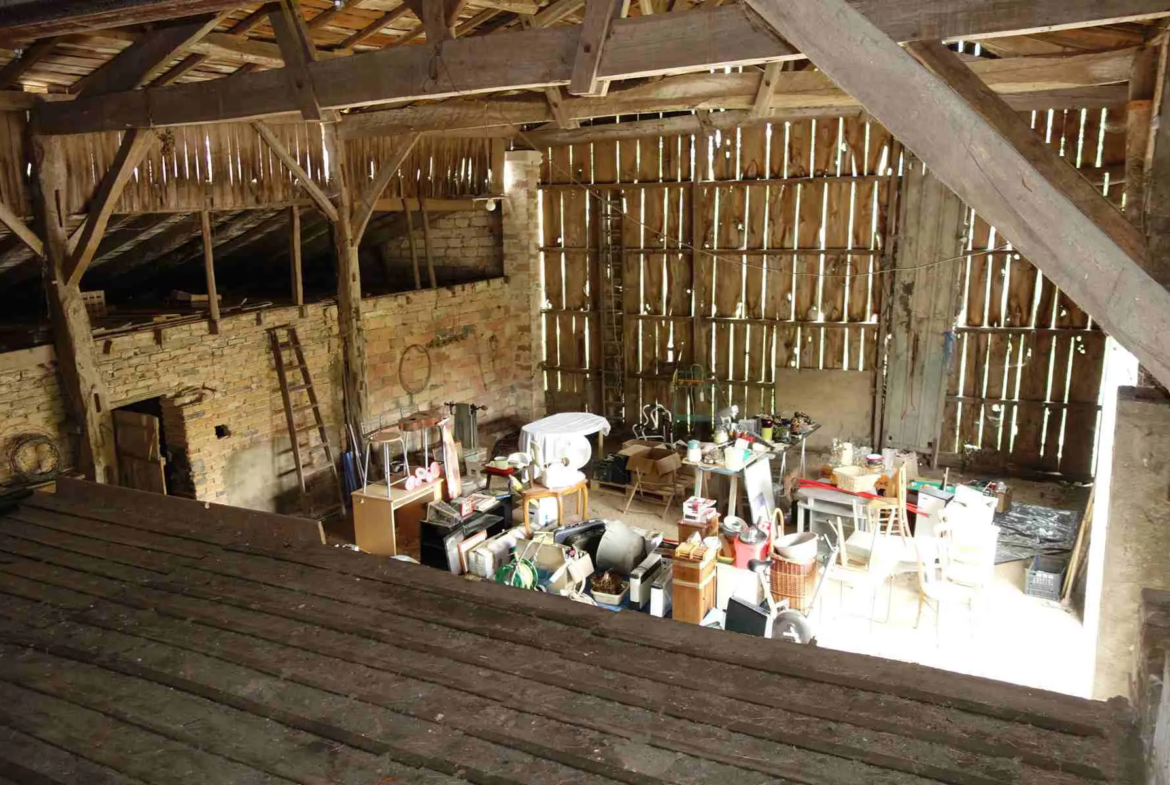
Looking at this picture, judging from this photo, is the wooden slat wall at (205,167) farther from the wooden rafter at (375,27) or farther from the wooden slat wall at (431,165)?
the wooden rafter at (375,27)

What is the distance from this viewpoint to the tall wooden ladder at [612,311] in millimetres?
11266

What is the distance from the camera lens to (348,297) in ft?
30.2

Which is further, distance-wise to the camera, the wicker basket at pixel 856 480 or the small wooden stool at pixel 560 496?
the wicker basket at pixel 856 480

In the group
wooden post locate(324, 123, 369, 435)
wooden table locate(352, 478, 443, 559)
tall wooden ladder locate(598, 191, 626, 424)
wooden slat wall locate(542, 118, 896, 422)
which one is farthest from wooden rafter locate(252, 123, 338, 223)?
tall wooden ladder locate(598, 191, 626, 424)

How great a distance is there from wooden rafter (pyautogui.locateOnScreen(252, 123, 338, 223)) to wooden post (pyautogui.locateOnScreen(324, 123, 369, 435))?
13 centimetres

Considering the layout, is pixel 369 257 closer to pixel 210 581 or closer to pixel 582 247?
pixel 582 247

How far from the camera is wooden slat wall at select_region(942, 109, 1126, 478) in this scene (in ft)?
29.8

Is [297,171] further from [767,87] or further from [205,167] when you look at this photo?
[767,87]

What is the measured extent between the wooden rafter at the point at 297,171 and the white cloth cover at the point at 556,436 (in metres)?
3.08

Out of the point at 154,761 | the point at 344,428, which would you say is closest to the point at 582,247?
the point at 344,428

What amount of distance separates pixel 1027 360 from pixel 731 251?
3.62 meters

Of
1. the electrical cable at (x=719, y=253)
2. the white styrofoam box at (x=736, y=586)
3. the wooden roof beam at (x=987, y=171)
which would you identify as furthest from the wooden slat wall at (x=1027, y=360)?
the wooden roof beam at (x=987, y=171)

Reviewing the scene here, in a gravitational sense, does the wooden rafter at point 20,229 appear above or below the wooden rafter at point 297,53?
below

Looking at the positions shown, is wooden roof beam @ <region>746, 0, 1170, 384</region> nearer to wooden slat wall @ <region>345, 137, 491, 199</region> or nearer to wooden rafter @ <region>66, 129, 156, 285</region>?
wooden rafter @ <region>66, 129, 156, 285</region>
